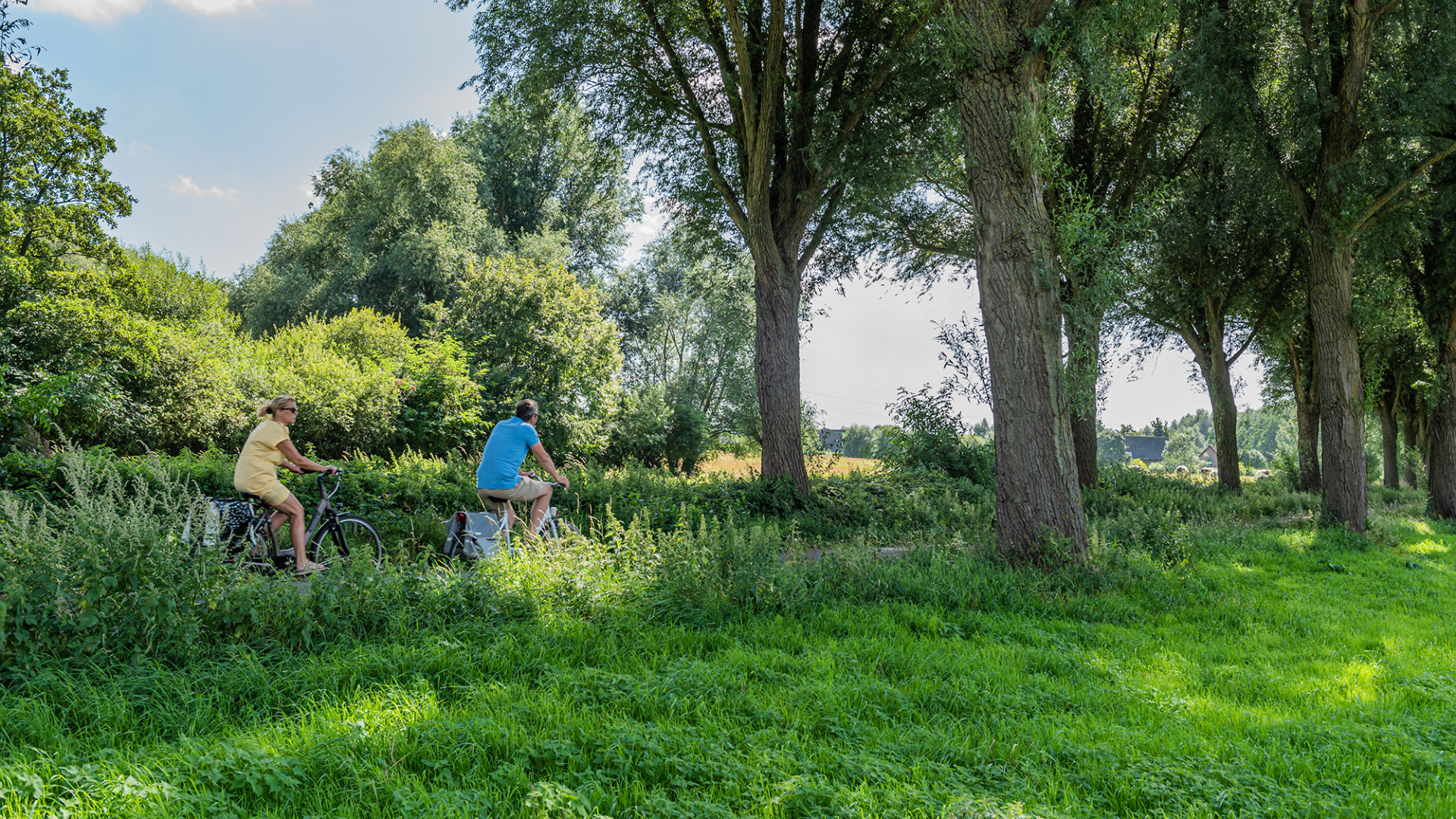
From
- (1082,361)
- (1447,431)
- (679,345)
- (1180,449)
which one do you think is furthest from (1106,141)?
(1180,449)

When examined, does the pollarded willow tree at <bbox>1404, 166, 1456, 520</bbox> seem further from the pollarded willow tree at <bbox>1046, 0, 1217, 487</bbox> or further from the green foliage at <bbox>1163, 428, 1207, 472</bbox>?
the green foliage at <bbox>1163, 428, 1207, 472</bbox>

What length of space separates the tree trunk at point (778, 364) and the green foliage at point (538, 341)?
32.9ft

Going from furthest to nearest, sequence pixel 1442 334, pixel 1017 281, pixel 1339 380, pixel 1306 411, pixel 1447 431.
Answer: pixel 1306 411 → pixel 1442 334 → pixel 1447 431 → pixel 1339 380 → pixel 1017 281

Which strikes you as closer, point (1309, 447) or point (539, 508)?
point (539, 508)

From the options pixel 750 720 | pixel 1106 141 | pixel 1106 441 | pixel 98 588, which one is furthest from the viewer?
pixel 1106 441

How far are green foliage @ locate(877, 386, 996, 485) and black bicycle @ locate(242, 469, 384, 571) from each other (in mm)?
12673

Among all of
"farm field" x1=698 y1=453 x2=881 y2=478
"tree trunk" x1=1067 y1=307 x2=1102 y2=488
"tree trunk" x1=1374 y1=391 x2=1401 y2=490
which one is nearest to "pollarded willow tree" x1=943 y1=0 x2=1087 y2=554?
"tree trunk" x1=1067 y1=307 x2=1102 y2=488

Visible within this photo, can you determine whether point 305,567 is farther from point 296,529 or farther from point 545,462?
point 545,462

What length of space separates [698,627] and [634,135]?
444 inches

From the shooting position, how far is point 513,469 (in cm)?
793

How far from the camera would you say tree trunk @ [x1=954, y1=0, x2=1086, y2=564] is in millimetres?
7883

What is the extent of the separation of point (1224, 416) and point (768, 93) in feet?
54.6

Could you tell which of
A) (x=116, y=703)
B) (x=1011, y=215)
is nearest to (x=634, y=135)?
(x=1011, y=215)

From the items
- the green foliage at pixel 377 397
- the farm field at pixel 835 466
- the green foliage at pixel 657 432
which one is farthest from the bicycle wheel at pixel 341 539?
the green foliage at pixel 657 432
